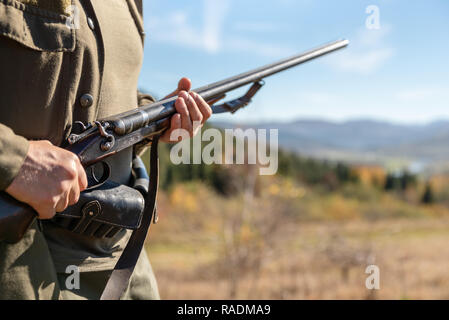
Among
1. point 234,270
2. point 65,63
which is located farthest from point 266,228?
point 65,63

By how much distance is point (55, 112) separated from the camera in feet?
6.86

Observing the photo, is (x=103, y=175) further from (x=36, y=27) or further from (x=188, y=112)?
(x=36, y=27)

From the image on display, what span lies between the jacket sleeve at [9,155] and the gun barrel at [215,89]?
50 cm

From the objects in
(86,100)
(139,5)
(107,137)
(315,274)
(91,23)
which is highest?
(139,5)

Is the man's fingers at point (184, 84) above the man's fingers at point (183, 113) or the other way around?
above

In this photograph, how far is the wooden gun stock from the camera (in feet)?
5.77

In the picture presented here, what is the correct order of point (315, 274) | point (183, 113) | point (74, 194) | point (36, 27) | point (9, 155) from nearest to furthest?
point (9, 155)
point (74, 194)
point (36, 27)
point (183, 113)
point (315, 274)

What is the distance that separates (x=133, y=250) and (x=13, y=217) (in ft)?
2.37

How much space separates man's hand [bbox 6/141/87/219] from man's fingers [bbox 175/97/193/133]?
2.52 feet

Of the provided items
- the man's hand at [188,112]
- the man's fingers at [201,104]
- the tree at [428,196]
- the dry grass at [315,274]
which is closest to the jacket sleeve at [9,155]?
the man's hand at [188,112]

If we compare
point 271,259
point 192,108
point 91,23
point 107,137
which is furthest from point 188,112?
point 271,259

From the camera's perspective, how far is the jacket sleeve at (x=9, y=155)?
1.73 metres

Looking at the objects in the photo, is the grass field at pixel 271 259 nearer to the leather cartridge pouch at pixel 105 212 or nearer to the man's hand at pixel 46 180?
the leather cartridge pouch at pixel 105 212

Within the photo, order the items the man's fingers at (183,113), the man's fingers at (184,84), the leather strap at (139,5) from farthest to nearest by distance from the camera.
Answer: the man's fingers at (184,84) → the leather strap at (139,5) → the man's fingers at (183,113)
